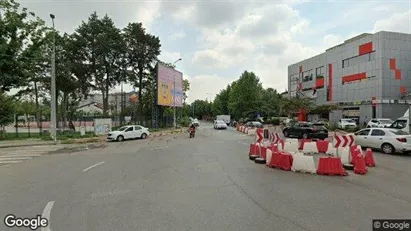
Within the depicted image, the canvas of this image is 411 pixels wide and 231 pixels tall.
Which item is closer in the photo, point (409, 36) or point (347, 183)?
point (347, 183)

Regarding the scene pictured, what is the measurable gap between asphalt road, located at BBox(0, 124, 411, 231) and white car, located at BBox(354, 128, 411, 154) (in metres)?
5.99

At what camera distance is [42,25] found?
121 feet

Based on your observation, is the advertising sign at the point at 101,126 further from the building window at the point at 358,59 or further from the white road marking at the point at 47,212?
the building window at the point at 358,59

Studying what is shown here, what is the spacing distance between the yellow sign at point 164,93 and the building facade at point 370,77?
97.5ft

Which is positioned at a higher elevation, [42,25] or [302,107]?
[42,25]

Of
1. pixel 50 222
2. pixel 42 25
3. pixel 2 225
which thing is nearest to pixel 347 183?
pixel 50 222

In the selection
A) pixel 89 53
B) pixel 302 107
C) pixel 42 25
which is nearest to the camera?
pixel 42 25

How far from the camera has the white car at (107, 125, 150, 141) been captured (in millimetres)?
32219

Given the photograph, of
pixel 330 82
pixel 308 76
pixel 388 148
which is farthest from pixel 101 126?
pixel 308 76

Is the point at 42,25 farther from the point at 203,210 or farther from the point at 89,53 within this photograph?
the point at 203,210

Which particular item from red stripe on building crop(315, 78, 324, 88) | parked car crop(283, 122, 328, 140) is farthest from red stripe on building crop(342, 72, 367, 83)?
parked car crop(283, 122, 328, 140)

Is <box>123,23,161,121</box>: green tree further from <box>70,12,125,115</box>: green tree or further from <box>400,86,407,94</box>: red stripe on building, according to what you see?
<box>400,86,407,94</box>: red stripe on building

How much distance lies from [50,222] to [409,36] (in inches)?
2262

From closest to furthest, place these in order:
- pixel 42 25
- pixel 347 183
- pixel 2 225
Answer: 1. pixel 2 225
2. pixel 347 183
3. pixel 42 25
